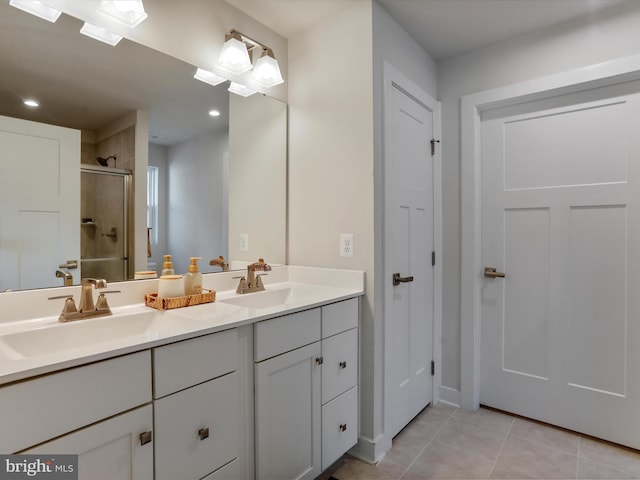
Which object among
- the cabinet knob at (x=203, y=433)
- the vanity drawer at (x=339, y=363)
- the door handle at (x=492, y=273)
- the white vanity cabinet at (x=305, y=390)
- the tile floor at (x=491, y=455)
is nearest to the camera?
the cabinet knob at (x=203, y=433)

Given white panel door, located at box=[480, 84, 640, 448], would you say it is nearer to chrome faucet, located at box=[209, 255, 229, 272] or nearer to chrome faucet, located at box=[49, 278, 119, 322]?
chrome faucet, located at box=[209, 255, 229, 272]

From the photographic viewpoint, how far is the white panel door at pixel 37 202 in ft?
3.95

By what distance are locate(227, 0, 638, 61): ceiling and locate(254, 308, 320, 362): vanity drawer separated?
1.56 metres

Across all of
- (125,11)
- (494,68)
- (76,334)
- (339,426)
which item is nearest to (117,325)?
(76,334)

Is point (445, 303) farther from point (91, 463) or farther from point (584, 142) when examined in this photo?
point (91, 463)

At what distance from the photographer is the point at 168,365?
1.04 m

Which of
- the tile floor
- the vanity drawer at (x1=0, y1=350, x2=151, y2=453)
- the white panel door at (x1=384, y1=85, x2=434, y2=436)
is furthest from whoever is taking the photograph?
the white panel door at (x1=384, y1=85, x2=434, y2=436)

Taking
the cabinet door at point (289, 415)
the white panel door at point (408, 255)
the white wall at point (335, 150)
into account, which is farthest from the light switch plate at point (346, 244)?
the cabinet door at point (289, 415)

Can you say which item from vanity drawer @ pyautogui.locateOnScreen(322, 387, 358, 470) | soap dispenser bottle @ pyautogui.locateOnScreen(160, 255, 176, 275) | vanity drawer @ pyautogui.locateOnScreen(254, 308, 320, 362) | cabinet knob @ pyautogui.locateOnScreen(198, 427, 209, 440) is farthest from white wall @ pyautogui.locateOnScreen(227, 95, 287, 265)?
cabinet knob @ pyautogui.locateOnScreen(198, 427, 209, 440)

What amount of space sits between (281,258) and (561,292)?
1.67 m

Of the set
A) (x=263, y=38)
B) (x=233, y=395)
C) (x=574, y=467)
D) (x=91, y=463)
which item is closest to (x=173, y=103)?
(x=263, y=38)

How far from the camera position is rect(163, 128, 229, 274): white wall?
1.69m

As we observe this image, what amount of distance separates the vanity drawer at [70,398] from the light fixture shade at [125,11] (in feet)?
4.25

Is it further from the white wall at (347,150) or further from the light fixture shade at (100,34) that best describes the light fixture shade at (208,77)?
the white wall at (347,150)
